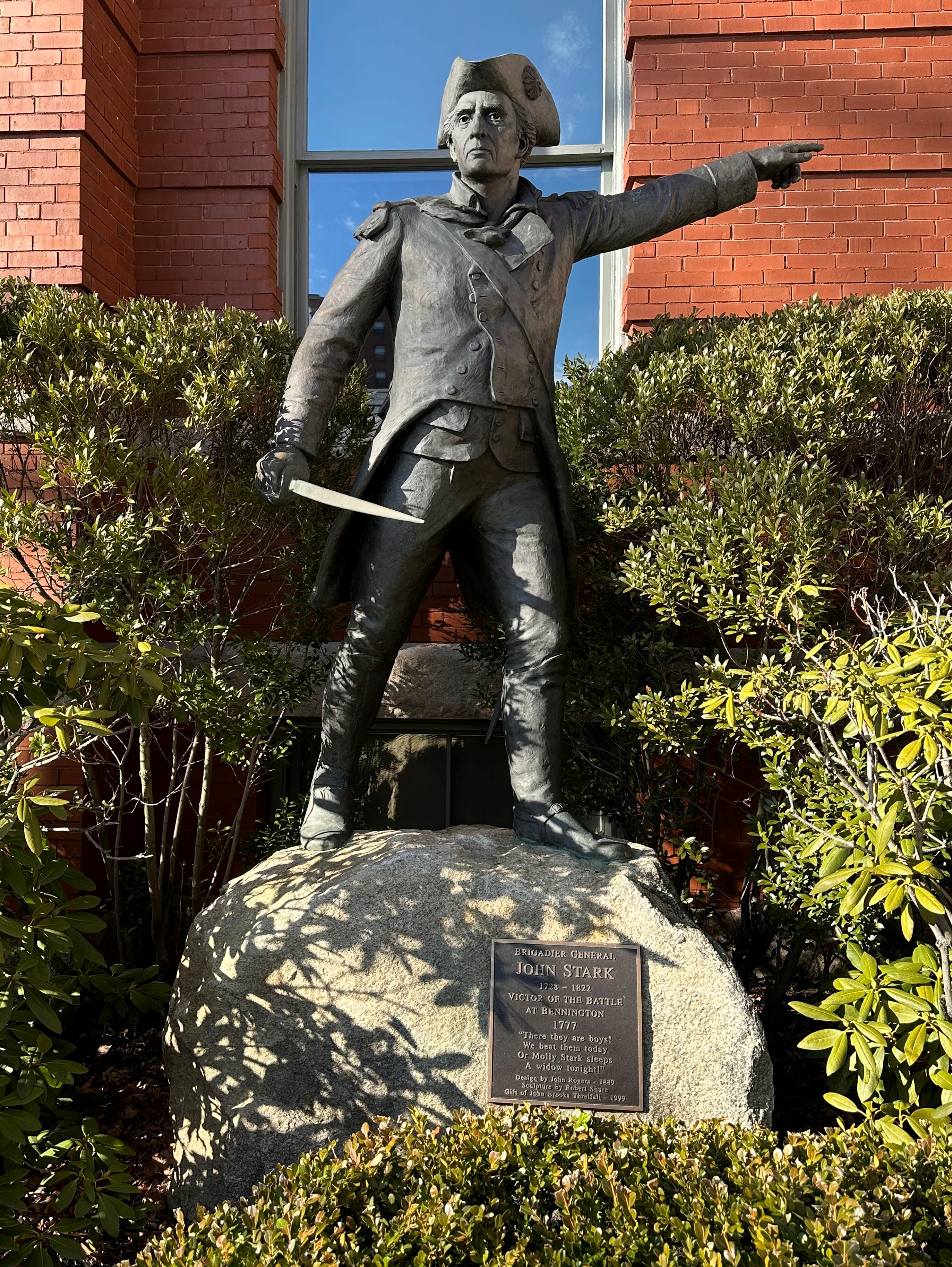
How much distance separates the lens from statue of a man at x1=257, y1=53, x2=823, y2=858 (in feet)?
11.4

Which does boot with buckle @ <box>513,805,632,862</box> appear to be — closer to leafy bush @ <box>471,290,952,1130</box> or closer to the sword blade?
leafy bush @ <box>471,290,952,1130</box>

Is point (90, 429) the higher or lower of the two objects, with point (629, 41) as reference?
lower

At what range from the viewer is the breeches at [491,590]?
11.5 ft

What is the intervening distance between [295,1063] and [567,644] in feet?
5.39

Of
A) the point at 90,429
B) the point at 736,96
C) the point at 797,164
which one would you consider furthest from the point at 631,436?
the point at 736,96

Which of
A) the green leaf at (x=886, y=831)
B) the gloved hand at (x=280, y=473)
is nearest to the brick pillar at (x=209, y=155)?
the gloved hand at (x=280, y=473)

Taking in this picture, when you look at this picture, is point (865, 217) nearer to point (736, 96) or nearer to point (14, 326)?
point (736, 96)

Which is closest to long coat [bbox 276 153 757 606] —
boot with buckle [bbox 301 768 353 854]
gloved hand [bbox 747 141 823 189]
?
gloved hand [bbox 747 141 823 189]

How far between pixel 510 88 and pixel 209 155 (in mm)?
3052

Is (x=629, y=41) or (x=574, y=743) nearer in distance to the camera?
(x=574, y=743)

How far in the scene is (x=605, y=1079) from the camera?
9.80 feet

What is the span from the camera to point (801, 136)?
5734 millimetres

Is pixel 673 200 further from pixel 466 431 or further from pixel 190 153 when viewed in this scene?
pixel 190 153

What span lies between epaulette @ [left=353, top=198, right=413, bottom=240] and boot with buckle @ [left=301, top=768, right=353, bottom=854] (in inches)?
75.9
